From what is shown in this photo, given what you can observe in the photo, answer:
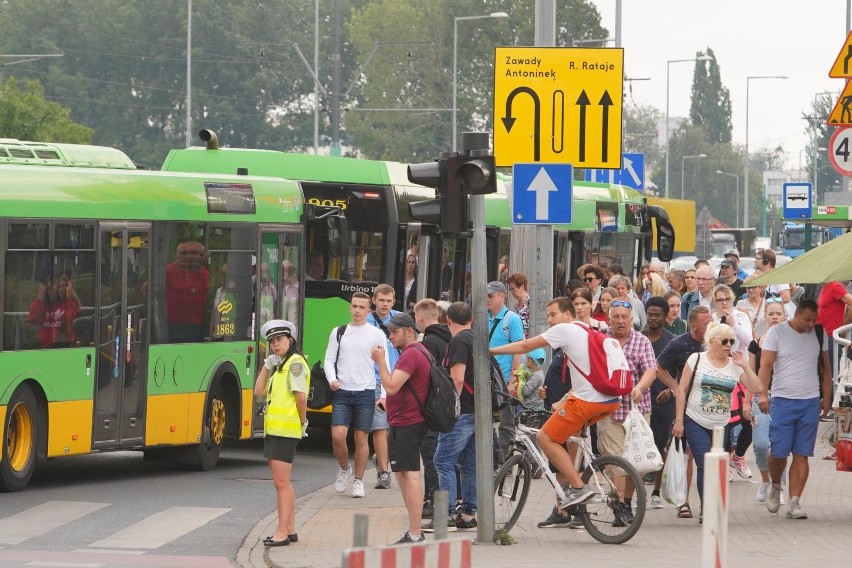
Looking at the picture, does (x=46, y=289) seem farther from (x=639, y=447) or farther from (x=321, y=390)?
(x=639, y=447)

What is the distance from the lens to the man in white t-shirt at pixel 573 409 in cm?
1148

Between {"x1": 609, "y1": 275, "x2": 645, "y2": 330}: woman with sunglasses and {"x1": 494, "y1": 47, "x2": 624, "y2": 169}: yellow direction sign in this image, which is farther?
{"x1": 609, "y1": 275, "x2": 645, "y2": 330}: woman with sunglasses

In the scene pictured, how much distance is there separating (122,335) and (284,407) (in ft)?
12.7

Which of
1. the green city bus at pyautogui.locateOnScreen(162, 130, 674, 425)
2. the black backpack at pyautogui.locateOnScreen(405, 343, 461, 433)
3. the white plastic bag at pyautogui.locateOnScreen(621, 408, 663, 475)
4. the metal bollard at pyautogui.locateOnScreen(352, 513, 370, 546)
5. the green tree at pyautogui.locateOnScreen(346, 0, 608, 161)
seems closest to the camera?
the metal bollard at pyautogui.locateOnScreen(352, 513, 370, 546)

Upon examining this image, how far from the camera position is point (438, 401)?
37.0 ft

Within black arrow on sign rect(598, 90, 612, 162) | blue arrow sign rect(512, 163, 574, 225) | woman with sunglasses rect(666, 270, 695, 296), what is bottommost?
woman with sunglasses rect(666, 270, 695, 296)

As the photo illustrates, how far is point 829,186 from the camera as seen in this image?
15462 cm

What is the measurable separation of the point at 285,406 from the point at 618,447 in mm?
2373

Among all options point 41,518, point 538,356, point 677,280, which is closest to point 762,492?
point 538,356

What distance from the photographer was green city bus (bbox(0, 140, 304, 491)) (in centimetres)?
1412

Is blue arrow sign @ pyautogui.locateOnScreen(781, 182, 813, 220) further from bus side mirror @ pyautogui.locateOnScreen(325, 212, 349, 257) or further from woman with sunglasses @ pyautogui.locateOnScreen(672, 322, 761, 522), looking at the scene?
woman with sunglasses @ pyautogui.locateOnScreen(672, 322, 761, 522)

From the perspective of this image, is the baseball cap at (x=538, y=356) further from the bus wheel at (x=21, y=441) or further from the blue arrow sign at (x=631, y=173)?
the blue arrow sign at (x=631, y=173)

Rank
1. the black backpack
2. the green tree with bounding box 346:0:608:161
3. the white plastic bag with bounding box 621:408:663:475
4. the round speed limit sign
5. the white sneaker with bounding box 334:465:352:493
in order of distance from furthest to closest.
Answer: the green tree with bounding box 346:0:608:161, the white sneaker with bounding box 334:465:352:493, the round speed limit sign, the white plastic bag with bounding box 621:408:663:475, the black backpack

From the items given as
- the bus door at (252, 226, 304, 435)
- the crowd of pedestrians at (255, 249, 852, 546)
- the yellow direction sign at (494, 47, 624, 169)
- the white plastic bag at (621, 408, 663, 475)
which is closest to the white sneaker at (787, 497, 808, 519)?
the crowd of pedestrians at (255, 249, 852, 546)
